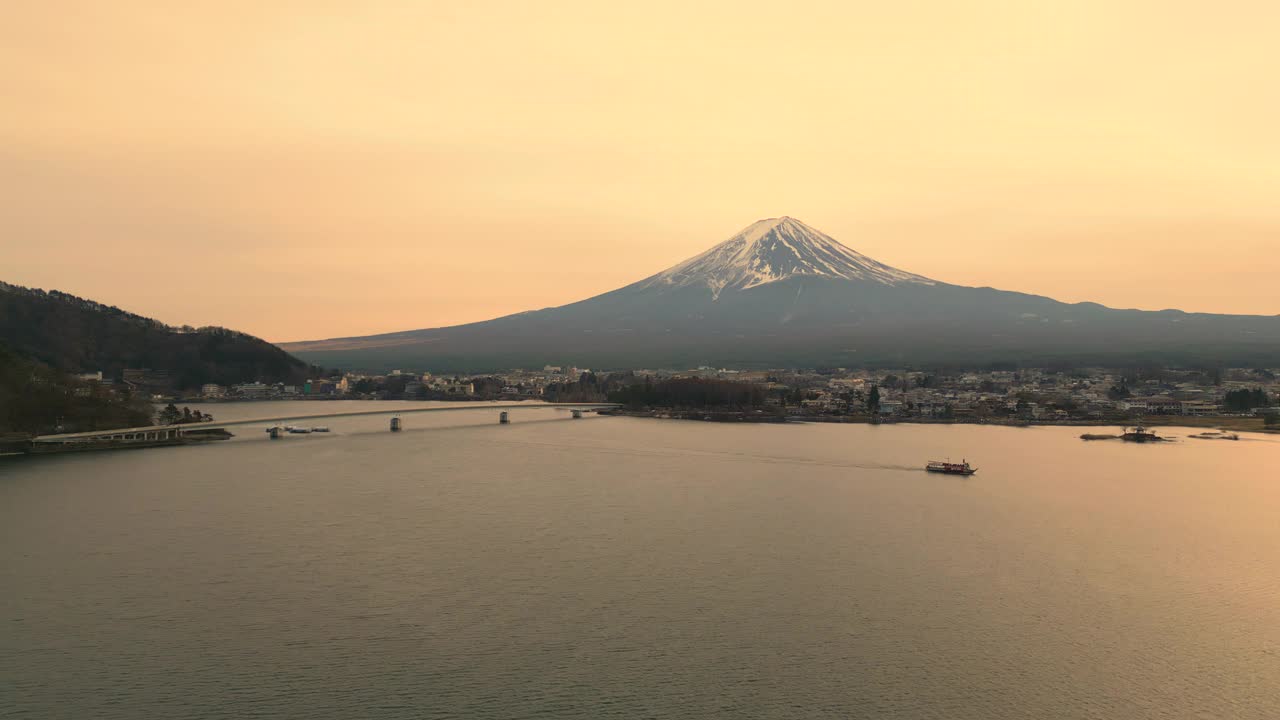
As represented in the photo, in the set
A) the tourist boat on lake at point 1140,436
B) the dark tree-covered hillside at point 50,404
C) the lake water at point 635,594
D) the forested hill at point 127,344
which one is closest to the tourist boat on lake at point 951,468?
the lake water at point 635,594

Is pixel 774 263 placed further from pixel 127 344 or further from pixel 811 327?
pixel 127 344

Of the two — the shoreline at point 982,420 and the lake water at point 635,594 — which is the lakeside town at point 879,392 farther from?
the lake water at point 635,594

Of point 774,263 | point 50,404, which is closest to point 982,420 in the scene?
point 50,404

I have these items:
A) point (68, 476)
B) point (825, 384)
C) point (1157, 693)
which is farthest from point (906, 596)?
point (825, 384)

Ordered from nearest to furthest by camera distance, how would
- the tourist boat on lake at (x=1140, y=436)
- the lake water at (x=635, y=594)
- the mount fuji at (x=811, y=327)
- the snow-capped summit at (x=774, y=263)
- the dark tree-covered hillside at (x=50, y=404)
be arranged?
1. the lake water at (x=635, y=594)
2. the dark tree-covered hillside at (x=50, y=404)
3. the tourist boat on lake at (x=1140, y=436)
4. the mount fuji at (x=811, y=327)
5. the snow-capped summit at (x=774, y=263)

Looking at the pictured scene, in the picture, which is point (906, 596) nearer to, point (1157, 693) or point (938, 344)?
point (1157, 693)

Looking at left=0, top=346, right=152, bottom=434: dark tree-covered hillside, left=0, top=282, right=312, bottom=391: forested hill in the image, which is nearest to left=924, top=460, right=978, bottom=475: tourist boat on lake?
left=0, top=346, right=152, bottom=434: dark tree-covered hillside
